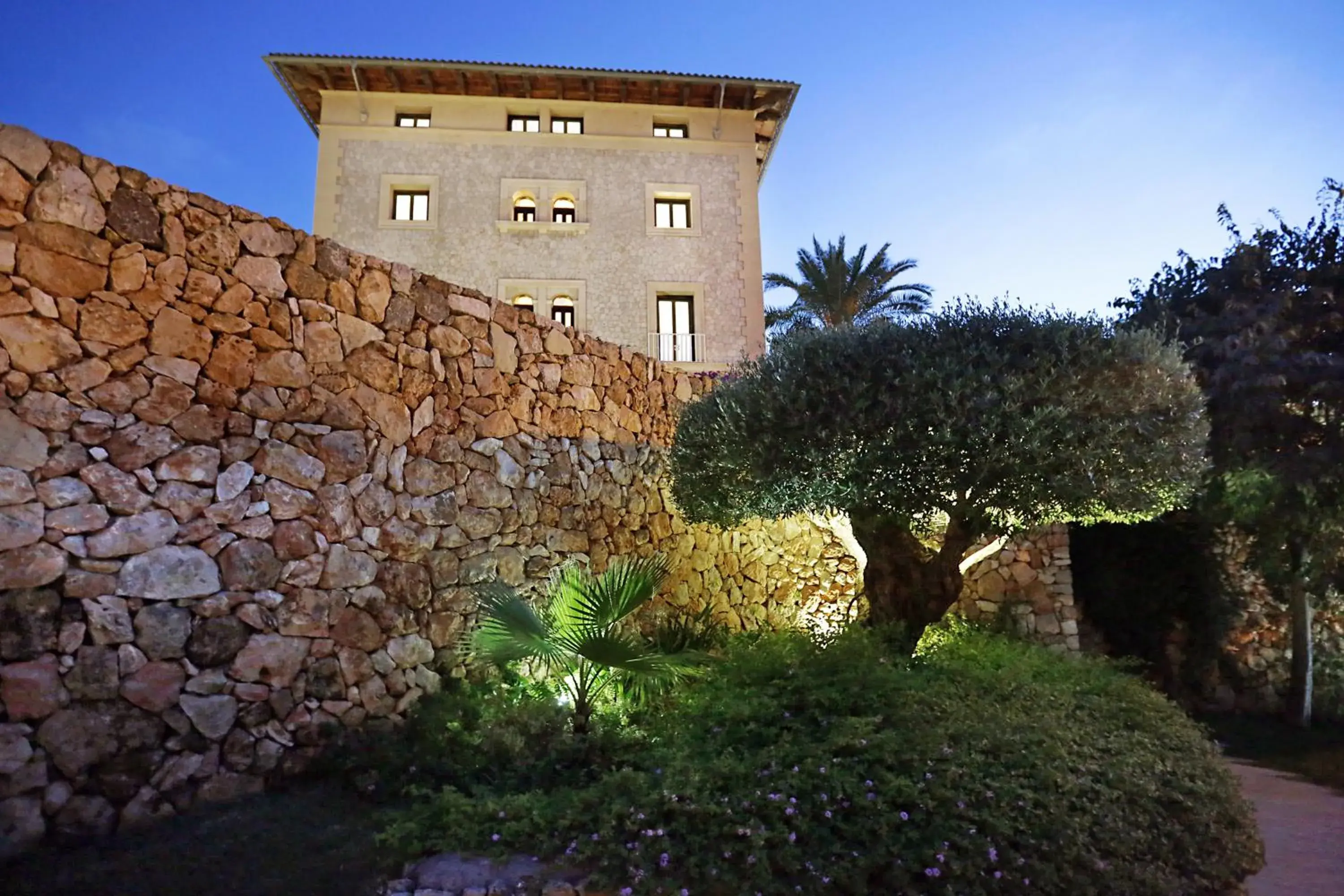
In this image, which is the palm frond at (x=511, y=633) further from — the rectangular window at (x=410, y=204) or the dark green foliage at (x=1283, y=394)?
the rectangular window at (x=410, y=204)

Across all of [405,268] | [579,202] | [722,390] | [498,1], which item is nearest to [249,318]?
[405,268]

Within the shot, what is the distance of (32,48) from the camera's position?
1430 inches

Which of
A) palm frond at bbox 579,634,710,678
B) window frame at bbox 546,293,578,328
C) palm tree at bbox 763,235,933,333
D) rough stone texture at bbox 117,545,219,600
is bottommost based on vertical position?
palm frond at bbox 579,634,710,678

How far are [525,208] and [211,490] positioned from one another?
1271 cm

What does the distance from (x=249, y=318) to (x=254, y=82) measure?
78061mm

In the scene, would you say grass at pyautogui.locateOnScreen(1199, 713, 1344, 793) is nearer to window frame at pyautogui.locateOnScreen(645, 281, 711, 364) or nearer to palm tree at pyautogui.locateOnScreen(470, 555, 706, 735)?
palm tree at pyautogui.locateOnScreen(470, 555, 706, 735)

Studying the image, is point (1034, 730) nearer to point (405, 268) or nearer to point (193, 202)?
point (405, 268)

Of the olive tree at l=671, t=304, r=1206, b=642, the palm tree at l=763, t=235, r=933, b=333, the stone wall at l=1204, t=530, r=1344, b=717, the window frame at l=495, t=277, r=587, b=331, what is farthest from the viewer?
the palm tree at l=763, t=235, r=933, b=333

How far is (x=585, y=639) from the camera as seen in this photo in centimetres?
566

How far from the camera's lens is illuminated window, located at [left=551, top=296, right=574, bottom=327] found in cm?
1627

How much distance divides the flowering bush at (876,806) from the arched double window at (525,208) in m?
12.7

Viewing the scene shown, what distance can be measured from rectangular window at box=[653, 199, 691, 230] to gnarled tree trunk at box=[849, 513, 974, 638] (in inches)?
413

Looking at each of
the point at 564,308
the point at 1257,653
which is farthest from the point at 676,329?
the point at 1257,653

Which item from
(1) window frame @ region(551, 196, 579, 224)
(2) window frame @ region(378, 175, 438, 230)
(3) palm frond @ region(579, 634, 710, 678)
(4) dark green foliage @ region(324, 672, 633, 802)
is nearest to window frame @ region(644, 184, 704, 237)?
(1) window frame @ region(551, 196, 579, 224)
